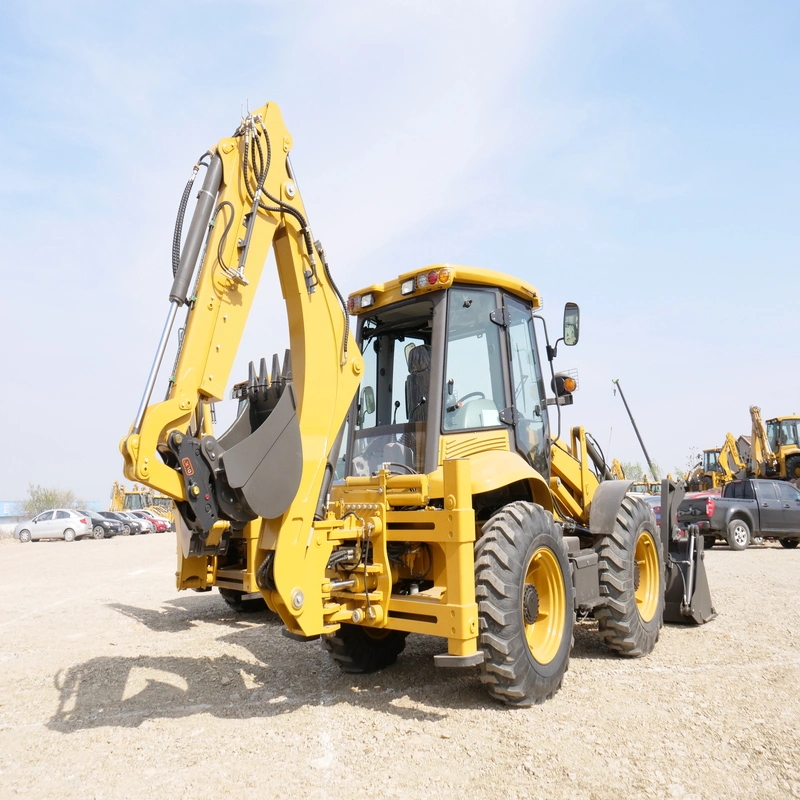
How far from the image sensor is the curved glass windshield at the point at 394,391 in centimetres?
525

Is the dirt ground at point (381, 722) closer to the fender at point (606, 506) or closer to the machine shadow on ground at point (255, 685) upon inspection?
the machine shadow on ground at point (255, 685)

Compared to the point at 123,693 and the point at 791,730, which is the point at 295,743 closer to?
the point at 123,693

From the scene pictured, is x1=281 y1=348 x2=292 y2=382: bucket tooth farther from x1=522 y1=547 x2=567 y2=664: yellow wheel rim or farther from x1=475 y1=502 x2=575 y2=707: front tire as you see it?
x1=522 y1=547 x2=567 y2=664: yellow wheel rim

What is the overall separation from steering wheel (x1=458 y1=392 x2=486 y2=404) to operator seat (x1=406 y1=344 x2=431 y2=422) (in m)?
0.26

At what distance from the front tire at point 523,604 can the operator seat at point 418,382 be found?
1.06 m

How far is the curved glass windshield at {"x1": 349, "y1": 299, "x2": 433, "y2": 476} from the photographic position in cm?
525

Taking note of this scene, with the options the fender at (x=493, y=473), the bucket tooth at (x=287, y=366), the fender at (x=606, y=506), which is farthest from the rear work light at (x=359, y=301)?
the fender at (x=606, y=506)

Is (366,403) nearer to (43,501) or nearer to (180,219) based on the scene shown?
(180,219)

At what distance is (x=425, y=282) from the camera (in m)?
5.22

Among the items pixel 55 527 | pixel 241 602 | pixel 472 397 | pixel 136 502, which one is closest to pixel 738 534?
pixel 241 602

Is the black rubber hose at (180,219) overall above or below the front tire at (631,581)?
above

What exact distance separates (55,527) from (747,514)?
27.2 meters

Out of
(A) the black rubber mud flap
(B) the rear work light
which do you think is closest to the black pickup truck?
(B) the rear work light

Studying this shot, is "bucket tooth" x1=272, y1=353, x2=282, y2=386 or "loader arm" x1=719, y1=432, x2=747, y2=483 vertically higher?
"loader arm" x1=719, y1=432, x2=747, y2=483
